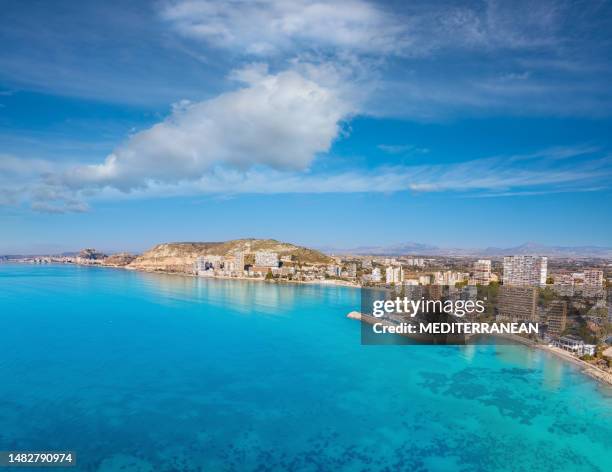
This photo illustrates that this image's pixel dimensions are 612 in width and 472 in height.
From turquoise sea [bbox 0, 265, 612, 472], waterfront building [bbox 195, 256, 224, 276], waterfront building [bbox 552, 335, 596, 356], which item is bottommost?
turquoise sea [bbox 0, 265, 612, 472]

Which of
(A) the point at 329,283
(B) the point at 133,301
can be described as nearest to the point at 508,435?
(B) the point at 133,301

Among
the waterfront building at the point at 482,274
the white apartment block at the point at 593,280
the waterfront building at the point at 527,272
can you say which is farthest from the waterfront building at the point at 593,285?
the waterfront building at the point at 482,274

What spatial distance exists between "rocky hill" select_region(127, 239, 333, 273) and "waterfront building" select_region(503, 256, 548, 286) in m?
22.0

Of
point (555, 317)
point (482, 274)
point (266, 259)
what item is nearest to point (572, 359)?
point (555, 317)

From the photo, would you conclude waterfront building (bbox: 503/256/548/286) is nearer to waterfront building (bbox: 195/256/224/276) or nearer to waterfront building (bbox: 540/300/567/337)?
waterfront building (bbox: 540/300/567/337)

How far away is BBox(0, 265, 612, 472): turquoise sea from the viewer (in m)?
5.78

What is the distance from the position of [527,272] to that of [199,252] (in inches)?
1444

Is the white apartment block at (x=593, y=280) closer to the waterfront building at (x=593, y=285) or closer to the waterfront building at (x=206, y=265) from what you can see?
the waterfront building at (x=593, y=285)

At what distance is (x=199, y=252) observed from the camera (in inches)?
1875

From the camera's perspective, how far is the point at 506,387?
8859mm

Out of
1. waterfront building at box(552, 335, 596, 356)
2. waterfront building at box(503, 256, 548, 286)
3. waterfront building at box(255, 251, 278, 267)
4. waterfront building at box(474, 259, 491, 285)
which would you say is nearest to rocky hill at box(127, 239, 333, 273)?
waterfront building at box(255, 251, 278, 267)

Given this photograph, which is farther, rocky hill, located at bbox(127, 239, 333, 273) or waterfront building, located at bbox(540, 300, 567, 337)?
rocky hill, located at bbox(127, 239, 333, 273)

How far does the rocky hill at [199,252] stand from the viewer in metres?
42.6

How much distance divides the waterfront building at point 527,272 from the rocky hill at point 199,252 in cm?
2198
